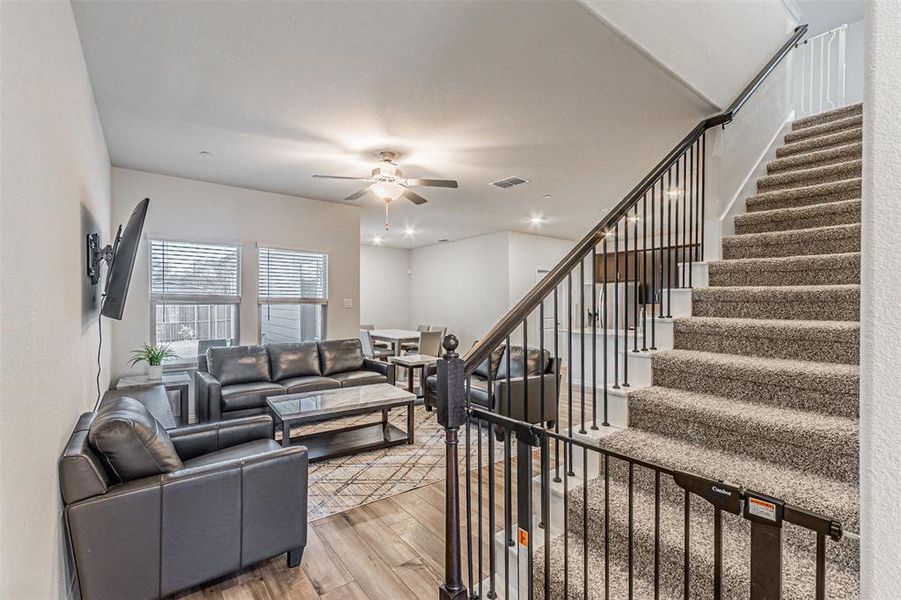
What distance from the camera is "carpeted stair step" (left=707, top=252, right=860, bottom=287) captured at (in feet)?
7.29

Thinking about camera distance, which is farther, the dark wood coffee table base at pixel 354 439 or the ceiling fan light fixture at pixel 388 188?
the ceiling fan light fixture at pixel 388 188

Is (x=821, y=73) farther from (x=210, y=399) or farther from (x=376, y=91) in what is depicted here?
(x=210, y=399)

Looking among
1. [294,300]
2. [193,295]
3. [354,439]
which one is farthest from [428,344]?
[193,295]

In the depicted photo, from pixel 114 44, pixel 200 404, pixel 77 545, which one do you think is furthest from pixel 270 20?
pixel 200 404

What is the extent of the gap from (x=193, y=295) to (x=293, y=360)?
1.47 meters

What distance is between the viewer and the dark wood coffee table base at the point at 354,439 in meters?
3.81

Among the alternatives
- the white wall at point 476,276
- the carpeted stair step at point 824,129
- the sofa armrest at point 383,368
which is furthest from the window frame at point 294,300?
the carpeted stair step at point 824,129

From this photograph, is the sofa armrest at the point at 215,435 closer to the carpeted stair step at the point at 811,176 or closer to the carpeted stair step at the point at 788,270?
the carpeted stair step at the point at 788,270

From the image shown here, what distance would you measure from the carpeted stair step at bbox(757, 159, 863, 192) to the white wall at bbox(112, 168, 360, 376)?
5.07m

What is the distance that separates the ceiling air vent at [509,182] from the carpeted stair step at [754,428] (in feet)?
11.2

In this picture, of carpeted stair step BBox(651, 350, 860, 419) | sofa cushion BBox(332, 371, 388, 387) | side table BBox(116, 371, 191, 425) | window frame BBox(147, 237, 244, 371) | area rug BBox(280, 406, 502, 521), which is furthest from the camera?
sofa cushion BBox(332, 371, 388, 387)

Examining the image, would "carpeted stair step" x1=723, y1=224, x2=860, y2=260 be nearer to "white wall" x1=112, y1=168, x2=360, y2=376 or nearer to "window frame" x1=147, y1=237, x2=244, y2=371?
"white wall" x1=112, y1=168, x2=360, y2=376

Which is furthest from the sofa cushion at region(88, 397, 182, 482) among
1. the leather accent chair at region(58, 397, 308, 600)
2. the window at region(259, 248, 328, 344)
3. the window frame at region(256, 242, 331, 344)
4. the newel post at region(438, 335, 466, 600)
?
the window at region(259, 248, 328, 344)

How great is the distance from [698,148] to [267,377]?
192 inches
